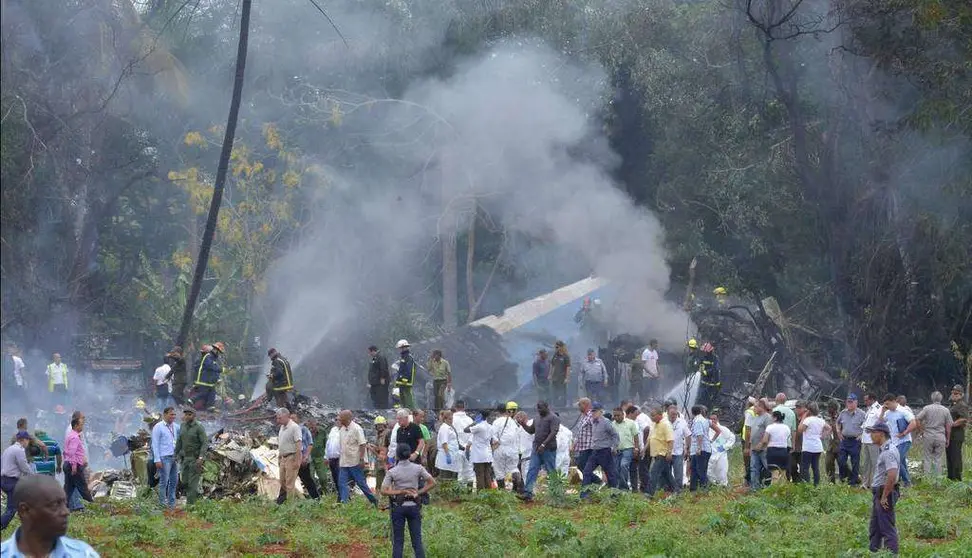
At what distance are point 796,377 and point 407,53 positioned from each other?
1508cm

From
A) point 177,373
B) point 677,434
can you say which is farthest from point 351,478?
point 177,373

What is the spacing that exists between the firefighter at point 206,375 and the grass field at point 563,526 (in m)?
6.16

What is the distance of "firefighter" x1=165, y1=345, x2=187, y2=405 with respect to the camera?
22406 mm

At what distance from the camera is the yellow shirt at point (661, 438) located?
1636 centimetres

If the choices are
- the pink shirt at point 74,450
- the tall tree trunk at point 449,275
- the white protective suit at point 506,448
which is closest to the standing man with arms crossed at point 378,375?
the white protective suit at point 506,448

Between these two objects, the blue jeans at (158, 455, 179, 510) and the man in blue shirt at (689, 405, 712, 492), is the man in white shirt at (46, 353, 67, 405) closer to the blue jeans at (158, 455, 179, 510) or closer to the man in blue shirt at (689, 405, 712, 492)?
the blue jeans at (158, 455, 179, 510)

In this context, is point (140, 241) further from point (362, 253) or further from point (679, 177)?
point (679, 177)

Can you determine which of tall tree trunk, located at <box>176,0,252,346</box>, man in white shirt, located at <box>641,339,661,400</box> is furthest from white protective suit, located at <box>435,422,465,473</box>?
man in white shirt, located at <box>641,339,661,400</box>

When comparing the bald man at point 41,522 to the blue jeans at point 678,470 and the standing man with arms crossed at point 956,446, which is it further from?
the standing man with arms crossed at point 956,446

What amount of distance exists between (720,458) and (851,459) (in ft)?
5.65

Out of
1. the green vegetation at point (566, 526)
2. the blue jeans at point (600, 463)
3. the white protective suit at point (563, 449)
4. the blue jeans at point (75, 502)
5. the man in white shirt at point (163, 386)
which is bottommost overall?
the green vegetation at point (566, 526)

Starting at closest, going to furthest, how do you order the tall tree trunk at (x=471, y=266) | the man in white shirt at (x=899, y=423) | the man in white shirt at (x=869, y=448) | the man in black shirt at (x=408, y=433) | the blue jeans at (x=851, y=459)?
the man in black shirt at (x=408, y=433) → the man in white shirt at (x=899, y=423) → the man in white shirt at (x=869, y=448) → the blue jeans at (x=851, y=459) → the tall tree trunk at (x=471, y=266)

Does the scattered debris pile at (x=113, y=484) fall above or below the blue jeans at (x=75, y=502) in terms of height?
above

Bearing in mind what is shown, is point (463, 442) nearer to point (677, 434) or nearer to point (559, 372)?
point (677, 434)
